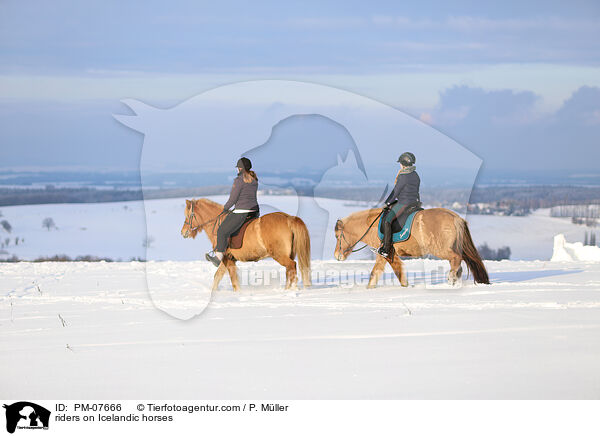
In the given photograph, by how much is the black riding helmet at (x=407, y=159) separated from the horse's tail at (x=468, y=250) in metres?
1.09

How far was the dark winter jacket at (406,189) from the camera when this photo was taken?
10.5 metres

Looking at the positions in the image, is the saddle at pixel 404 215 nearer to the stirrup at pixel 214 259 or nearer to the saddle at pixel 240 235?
the saddle at pixel 240 235

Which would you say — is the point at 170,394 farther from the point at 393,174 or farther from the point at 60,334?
the point at 393,174

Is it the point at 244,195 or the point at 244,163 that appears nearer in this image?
the point at 244,163

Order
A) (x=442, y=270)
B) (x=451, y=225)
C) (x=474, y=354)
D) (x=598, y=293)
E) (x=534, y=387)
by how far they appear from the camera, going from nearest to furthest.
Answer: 1. (x=534, y=387)
2. (x=474, y=354)
3. (x=598, y=293)
4. (x=451, y=225)
5. (x=442, y=270)

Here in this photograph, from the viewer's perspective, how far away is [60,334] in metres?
7.65

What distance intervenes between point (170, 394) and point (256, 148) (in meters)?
5.46

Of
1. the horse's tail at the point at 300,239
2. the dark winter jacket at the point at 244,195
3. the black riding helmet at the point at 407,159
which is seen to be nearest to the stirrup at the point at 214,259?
the dark winter jacket at the point at 244,195

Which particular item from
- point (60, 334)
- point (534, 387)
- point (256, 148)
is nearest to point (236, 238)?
point (256, 148)

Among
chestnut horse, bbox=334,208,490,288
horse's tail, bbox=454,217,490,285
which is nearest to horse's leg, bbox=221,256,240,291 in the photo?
chestnut horse, bbox=334,208,490,288

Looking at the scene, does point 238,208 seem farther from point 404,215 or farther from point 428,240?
point 428,240

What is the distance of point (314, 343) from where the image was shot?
6.83m

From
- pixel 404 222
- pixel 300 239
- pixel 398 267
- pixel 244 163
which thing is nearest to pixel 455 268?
pixel 398 267

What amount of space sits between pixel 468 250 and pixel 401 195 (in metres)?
1.35
